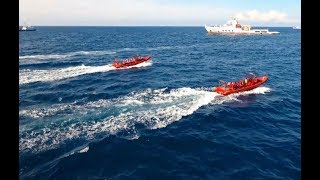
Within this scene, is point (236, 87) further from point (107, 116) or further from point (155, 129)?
point (107, 116)

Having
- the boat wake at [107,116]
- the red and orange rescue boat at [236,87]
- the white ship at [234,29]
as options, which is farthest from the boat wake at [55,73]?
the white ship at [234,29]

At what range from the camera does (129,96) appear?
39.9 metres

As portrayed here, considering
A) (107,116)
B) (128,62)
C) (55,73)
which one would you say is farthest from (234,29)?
(107,116)

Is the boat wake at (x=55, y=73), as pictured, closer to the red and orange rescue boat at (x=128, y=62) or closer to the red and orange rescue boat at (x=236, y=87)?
the red and orange rescue boat at (x=128, y=62)

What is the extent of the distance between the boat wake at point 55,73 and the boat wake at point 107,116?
1726 centimetres

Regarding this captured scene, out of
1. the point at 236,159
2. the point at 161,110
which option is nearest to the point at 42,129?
the point at 161,110

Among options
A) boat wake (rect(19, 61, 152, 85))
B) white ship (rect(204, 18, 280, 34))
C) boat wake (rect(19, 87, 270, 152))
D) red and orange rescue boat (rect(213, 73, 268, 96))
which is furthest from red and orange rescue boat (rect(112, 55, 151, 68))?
white ship (rect(204, 18, 280, 34))

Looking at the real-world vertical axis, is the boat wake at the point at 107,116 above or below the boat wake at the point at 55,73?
below

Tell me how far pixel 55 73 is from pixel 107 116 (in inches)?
1127

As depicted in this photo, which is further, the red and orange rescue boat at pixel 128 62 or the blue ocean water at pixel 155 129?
the red and orange rescue boat at pixel 128 62

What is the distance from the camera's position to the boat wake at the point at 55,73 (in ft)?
167

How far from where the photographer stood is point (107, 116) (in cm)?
3120
